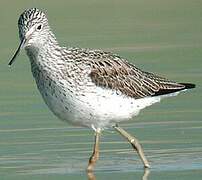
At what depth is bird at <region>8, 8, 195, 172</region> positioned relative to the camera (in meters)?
16.6

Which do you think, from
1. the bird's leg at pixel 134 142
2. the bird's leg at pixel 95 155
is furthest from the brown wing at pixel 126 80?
the bird's leg at pixel 95 155

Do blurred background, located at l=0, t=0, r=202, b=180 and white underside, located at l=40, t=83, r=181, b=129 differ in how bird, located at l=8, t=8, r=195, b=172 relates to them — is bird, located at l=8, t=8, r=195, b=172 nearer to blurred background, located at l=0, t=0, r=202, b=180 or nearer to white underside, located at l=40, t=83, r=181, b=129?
white underside, located at l=40, t=83, r=181, b=129

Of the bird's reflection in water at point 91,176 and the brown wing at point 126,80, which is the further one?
the brown wing at point 126,80

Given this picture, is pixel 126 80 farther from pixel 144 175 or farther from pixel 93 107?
pixel 144 175

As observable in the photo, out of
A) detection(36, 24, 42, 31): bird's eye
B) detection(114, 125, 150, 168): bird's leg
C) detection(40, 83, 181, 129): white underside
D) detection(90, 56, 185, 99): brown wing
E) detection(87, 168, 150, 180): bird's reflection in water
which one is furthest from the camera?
detection(90, 56, 185, 99): brown wing

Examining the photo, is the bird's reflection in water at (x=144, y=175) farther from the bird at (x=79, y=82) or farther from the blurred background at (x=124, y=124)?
the bird at (x=79, y=82)

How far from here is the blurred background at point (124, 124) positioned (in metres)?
16.8

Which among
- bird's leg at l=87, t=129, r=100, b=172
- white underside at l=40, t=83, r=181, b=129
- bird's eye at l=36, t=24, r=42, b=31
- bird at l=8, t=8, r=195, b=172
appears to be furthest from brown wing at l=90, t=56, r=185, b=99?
bird's eye at l=36, t=24, r=42, b=31

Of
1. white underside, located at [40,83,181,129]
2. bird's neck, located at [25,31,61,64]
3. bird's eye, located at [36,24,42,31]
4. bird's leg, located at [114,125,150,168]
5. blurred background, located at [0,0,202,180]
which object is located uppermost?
bird's eye, located at [36,24,42,31]

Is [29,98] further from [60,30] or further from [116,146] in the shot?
[60,30]

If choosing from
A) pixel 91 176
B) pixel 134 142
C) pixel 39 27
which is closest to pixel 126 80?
pixel 134 142

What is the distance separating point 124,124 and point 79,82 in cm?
248

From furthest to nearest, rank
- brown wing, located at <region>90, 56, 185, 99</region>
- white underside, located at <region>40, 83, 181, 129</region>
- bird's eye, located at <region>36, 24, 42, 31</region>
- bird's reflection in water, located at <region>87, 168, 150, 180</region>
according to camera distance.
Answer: brown wing, located at <region>90, 56, 185, 99</region> < bird's eye, located at <region>36, 24, 42, 31</region> < white underside, located at <region>40, 83, 181, 129</region> < bird's reflection in water, located at <region>87, 168, 150, 180</region>

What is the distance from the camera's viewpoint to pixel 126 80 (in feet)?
57.7
